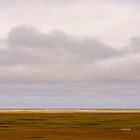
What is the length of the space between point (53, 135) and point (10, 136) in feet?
19.7

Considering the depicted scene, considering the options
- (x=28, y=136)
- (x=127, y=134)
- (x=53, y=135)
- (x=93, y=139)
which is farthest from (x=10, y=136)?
(x=127, y=134)

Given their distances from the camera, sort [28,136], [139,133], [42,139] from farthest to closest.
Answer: [139,133] → [28,136] → [42,139]

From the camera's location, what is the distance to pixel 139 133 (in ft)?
199

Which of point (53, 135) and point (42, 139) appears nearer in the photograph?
point (42, 139)

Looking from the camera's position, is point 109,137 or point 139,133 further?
point 139,133

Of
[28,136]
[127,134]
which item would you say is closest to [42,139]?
[28,136]

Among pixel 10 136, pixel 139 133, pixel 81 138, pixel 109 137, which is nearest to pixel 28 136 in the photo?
pixel 10 136

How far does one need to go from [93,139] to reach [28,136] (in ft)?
29.2

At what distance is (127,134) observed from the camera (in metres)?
59.7

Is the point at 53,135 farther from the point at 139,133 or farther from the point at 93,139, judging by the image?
the point at 139,133

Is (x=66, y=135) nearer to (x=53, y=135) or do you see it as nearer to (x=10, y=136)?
(x=53, y=135)

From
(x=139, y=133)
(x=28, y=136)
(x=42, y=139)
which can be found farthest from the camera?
(x=139, y=133)

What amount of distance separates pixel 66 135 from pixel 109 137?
20.5ft

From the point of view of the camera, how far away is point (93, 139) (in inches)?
2103
